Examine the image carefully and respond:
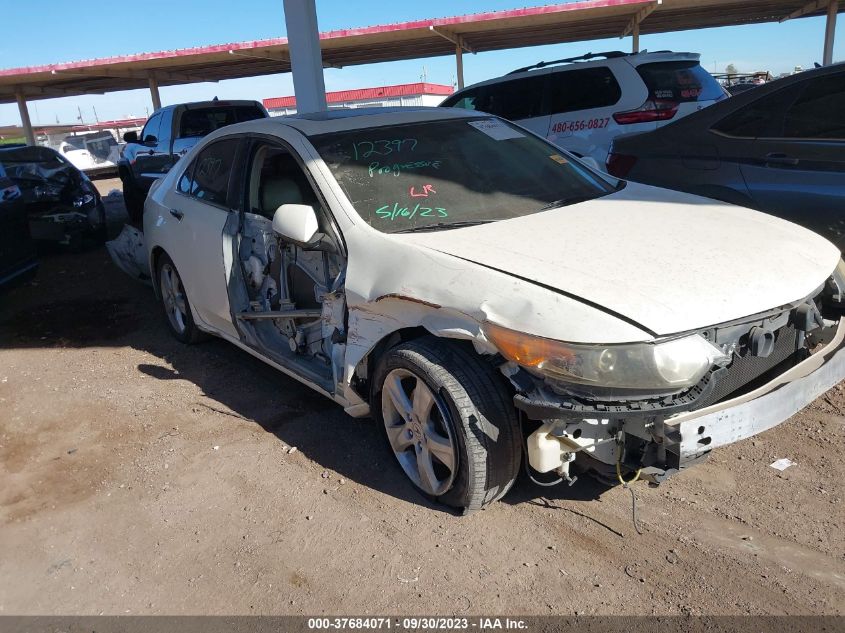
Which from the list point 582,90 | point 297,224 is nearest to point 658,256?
point 297,224

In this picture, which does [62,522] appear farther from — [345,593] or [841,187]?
[841,187]

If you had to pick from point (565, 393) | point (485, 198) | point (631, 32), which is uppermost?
point (631, 32)

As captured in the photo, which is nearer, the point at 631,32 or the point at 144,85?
the point at 631,32

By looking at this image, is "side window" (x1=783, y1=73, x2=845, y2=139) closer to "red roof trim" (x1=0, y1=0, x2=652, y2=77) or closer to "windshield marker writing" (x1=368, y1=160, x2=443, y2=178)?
"windshield marker writing" (x1=368, y1=160, x2=443, y2=178)

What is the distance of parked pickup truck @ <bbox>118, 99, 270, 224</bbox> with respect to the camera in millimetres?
10242

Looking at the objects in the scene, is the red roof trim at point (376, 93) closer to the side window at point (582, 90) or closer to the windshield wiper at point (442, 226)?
the side window at point (582, 90)

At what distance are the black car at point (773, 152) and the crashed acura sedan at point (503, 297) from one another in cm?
103

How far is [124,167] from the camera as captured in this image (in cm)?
1105

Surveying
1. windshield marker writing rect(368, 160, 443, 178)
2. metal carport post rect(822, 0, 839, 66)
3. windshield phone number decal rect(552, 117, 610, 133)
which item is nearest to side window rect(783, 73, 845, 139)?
windshield marker writing rect(368, 160, 443, 178)

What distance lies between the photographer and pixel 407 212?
328 cm

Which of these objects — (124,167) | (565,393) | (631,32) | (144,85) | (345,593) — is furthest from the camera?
(144,85)

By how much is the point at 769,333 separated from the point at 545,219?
1.13 meters

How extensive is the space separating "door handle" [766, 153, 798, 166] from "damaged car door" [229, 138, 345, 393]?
9.57 feet

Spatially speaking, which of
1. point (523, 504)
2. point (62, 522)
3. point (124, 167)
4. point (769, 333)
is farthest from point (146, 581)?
point (124, 167)
